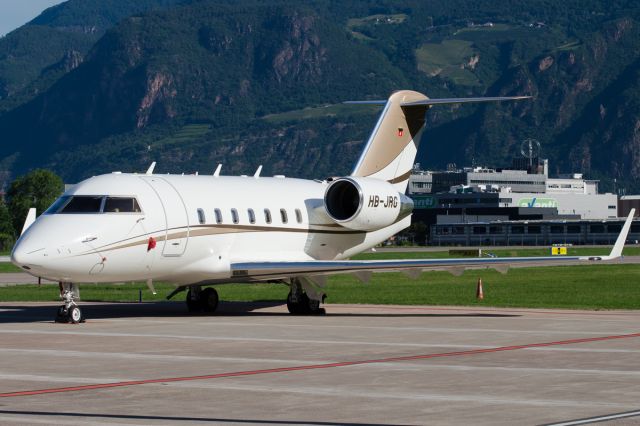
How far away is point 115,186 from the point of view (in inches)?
1142

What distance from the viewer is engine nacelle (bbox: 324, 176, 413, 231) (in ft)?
108

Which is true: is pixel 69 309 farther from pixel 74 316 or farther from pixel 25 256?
pixel 25 256

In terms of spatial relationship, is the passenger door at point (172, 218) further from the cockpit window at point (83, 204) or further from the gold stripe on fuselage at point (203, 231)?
the cockpit window at point (83, 204)

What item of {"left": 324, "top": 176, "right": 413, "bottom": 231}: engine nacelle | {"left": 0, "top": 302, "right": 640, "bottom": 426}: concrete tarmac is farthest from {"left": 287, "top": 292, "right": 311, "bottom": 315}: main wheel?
{"left": 324, "top": 176, "right": 413, "bottom": 231}: engine nacelle

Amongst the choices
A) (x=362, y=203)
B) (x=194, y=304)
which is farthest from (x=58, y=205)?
(x=362, y=203)

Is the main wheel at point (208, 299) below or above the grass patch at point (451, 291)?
above

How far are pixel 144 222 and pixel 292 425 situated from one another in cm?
1504

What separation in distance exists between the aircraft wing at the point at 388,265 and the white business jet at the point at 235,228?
0.03 m

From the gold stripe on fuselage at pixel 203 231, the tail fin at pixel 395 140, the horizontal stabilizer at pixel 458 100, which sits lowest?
the gold stripe on fuselage at pixel 203 231

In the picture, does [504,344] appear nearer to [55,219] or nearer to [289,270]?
[289,270]

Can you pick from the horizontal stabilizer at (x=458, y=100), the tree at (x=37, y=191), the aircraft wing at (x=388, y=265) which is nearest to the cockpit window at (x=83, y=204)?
the aircraft wing at (x=388, y=265)

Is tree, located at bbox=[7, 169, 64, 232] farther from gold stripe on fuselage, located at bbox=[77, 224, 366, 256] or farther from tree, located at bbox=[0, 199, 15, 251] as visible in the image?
gold stripe on fuselage, located at bbox=[77, 224, 366, 256]

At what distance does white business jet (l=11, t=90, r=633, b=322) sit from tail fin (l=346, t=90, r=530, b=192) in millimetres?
29

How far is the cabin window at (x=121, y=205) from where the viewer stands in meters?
28.5
